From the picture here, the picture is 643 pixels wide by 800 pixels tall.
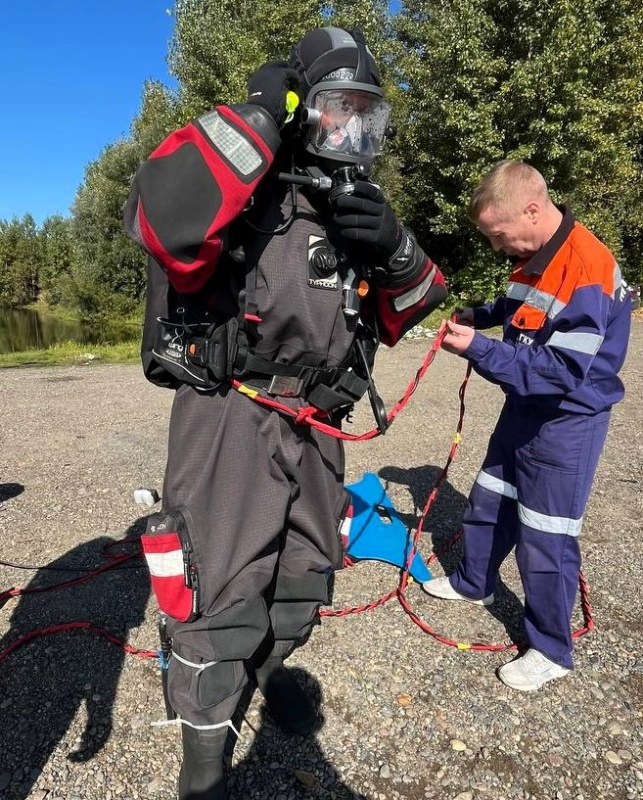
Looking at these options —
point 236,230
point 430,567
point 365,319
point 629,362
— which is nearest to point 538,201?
point 365,319

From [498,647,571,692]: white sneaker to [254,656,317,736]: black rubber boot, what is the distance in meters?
0.96

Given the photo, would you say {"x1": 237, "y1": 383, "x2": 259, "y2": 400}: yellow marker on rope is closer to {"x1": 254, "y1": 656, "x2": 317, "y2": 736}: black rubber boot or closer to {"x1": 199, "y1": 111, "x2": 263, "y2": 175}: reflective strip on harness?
{"x1": 199, "y1": 111, "x2": 263, "y2": 175}: reflective strip on harness

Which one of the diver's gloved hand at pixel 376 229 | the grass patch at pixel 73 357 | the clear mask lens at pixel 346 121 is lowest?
the grass patch at pixel 73 357

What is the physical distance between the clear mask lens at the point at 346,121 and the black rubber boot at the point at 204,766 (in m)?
2.13

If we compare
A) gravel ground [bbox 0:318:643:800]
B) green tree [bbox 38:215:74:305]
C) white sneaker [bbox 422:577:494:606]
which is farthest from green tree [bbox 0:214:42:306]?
white sneaker [bbox 422:577:494:606]

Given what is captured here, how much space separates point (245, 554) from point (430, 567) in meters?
2.10

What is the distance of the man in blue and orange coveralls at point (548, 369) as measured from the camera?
7.58ft

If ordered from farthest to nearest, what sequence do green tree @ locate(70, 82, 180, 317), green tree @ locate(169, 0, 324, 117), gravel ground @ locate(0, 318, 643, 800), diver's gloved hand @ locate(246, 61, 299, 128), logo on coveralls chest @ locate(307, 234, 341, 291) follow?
green tree @ locate(70, 82, 180, 317)
green tree @ locate(169, 0, 324, 117)
gravel ground @ locate(0, 318, 643, 800)
logo on coveralls chest @ locate(307, 234, 341, 291)
diver's gloved hand @ locate(246, 61, 299, 128)

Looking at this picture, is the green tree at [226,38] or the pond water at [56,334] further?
the pond water at [56,334]

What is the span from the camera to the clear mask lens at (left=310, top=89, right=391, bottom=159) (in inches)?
73.7

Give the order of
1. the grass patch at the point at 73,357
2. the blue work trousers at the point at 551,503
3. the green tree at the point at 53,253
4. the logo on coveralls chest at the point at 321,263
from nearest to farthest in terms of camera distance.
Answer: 1. the logo on coveralls chest at the point at 321,263
2. the blue work trousers at the point at 551,503
3. the grass patch at the point at 73,357
4. the green tree at the point at 53,253

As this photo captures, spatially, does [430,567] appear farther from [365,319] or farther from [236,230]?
[236,230]

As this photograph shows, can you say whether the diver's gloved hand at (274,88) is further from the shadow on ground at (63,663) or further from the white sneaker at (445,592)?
the white sneaker at (445,592)

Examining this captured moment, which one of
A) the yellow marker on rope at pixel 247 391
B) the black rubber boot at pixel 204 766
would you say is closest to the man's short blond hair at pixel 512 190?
the yellow marker on rope at pixel 247 391
